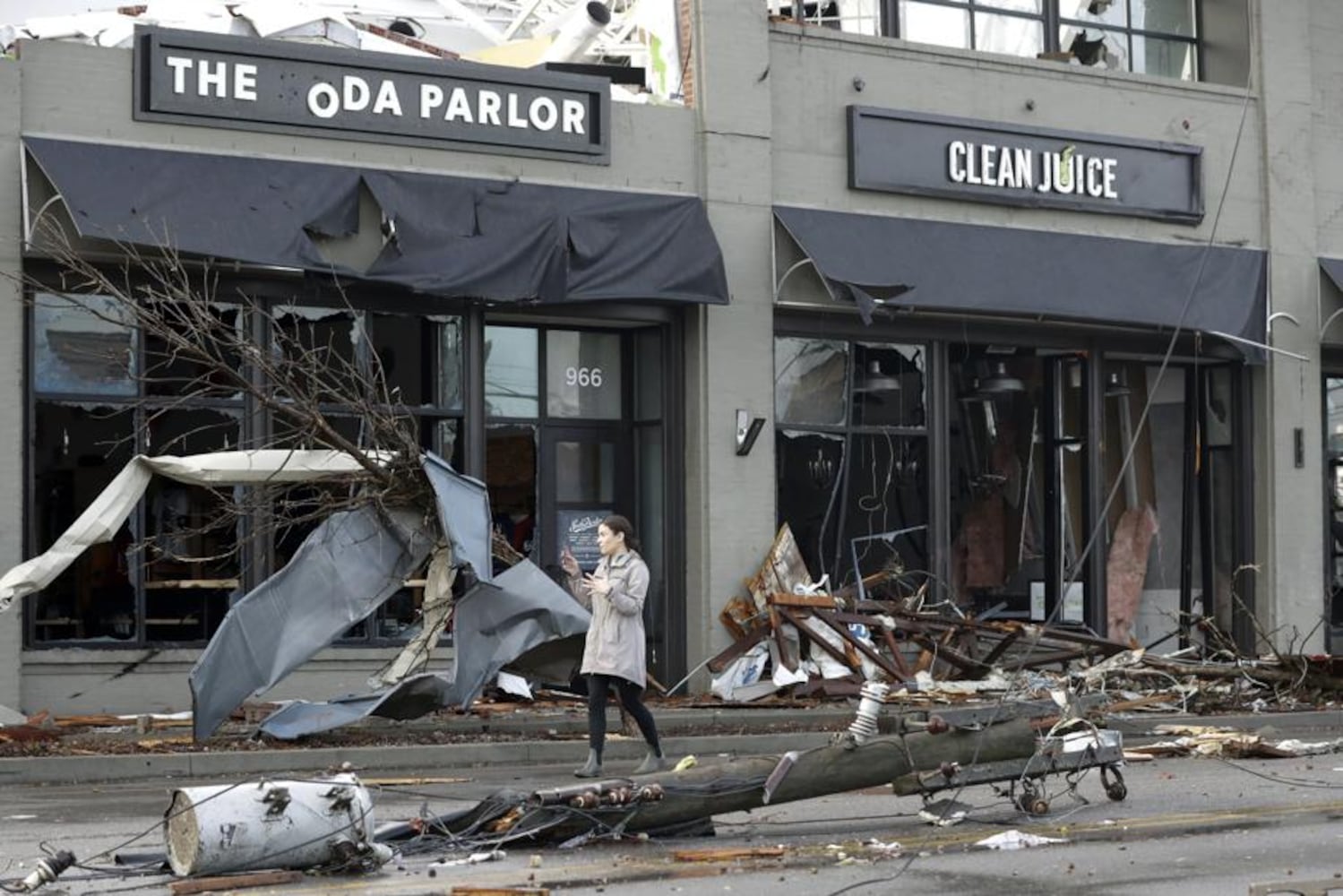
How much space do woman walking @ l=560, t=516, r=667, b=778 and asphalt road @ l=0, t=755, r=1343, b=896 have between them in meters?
0.96

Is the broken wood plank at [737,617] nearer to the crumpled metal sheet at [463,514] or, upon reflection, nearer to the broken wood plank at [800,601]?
the broken wood plank at [800,601]

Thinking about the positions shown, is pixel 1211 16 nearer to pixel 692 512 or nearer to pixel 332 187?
pixel 692 512

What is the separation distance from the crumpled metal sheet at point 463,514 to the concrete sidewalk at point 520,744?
142cm

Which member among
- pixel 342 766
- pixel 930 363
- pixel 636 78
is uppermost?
pixel 636 78

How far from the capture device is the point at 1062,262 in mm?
23922

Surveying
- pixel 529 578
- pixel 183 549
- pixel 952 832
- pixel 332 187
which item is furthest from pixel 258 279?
pixel 952 832

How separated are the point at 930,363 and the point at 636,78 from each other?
4.31m

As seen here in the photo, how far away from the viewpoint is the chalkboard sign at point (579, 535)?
2211cm

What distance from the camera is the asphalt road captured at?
392 inches

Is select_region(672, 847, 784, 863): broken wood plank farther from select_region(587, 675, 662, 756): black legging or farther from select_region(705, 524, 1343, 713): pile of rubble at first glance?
select_region(705, 524, 1343, 713): pile of rubble

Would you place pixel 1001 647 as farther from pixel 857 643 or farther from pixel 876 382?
pixel 876 382

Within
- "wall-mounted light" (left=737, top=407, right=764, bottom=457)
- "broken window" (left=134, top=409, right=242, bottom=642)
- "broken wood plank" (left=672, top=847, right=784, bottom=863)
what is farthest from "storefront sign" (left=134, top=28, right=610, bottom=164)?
"broken wood plank" (left=672, top=847, right=784, bottom=863)

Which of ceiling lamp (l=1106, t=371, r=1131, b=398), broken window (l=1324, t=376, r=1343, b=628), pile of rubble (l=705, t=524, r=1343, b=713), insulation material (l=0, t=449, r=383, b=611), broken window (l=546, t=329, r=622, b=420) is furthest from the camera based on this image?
broken window (l=1324, t=376, r=1343, b=628)

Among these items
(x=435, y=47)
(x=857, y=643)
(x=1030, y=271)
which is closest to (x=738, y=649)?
(x=857, y=643)
